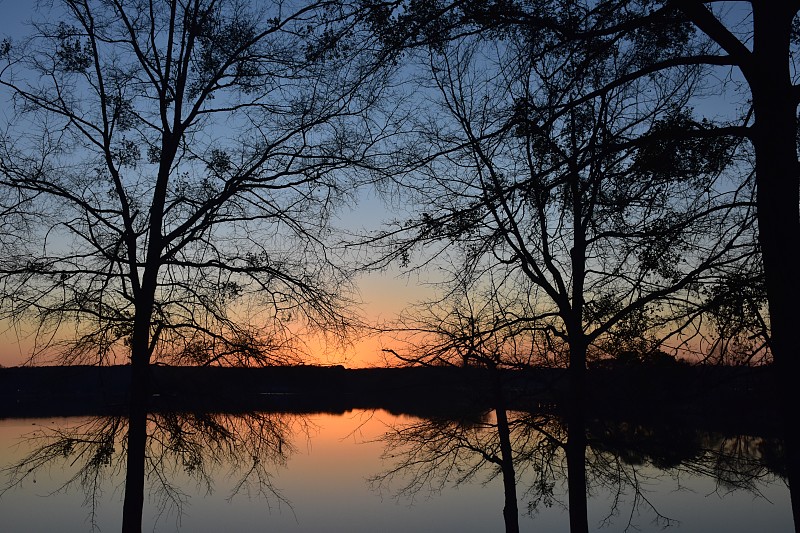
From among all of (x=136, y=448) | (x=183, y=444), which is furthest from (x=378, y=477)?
(x=136, y=448)

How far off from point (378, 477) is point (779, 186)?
9.18 m

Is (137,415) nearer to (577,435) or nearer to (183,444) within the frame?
(183,444)

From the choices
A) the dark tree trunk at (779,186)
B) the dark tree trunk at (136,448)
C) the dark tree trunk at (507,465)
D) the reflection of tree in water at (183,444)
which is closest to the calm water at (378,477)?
the reflection of tree in water at (183,444)

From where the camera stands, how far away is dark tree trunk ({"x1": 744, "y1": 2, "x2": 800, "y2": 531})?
17.0 feet

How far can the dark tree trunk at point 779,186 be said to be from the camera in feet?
17.0

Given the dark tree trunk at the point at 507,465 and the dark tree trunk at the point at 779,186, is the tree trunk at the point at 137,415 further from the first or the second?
the dark tree trunk at the point at 779,186

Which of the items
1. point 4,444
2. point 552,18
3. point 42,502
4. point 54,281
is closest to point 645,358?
point 552,18

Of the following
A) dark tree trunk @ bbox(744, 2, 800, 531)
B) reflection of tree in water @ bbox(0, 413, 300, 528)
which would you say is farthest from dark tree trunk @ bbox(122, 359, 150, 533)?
dark tree trunk @ bbox(744, 2, 800, 531)

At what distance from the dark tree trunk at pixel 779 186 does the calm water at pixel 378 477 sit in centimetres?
469

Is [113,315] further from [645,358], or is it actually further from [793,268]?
[793,268]

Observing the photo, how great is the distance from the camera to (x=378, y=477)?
41.9 feet

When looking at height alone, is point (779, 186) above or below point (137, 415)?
above

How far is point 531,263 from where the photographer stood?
1138 cm

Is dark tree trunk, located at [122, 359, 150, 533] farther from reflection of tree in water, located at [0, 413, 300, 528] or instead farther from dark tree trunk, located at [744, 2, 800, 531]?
dark tree trunk, located at [744, 2, 800, 531]
